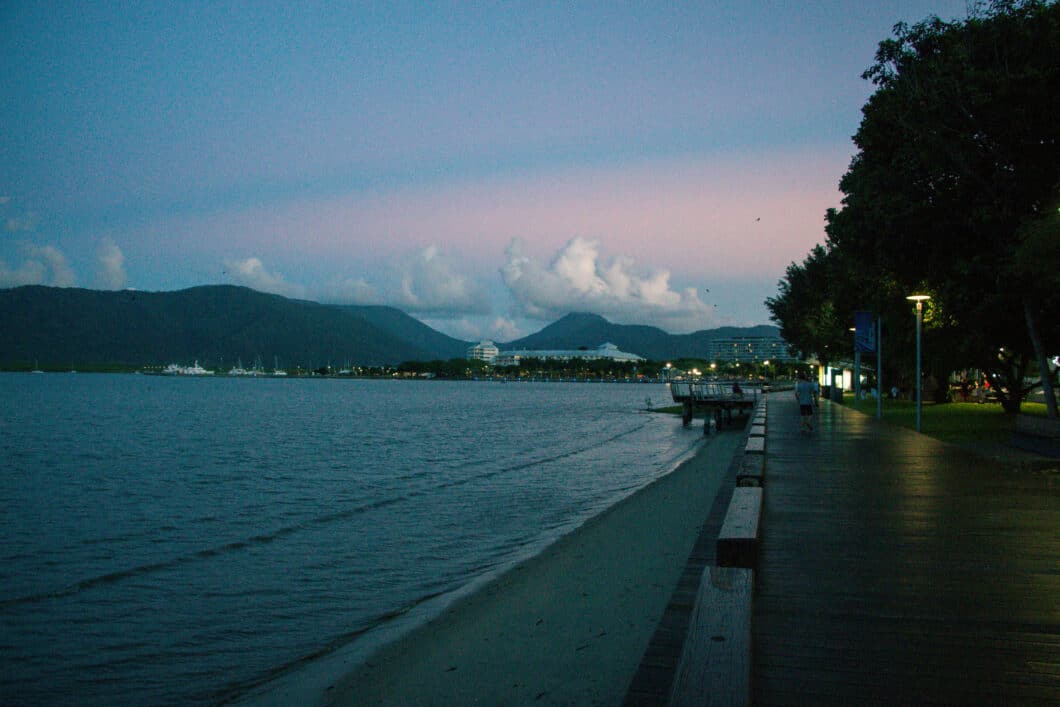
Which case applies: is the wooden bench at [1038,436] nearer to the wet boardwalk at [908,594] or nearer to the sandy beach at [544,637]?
the wet boardwalk at [908,594]

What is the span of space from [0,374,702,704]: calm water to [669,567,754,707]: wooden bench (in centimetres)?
444

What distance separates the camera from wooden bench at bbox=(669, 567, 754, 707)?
4.14 m

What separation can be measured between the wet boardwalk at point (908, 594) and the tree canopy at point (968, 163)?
28.1 ft

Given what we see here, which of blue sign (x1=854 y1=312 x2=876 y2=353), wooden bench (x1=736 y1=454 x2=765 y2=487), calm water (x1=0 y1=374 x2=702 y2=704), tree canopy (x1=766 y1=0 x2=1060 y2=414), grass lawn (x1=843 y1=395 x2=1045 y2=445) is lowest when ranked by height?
calm water (x1=0 y1=374 x2=702 y2=704)

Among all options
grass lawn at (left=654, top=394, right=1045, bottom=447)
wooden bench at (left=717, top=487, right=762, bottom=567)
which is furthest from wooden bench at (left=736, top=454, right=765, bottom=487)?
grass lawn at (left=654, top=394, right=1045, bottom=447)

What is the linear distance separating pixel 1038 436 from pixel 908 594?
1473 centimetres

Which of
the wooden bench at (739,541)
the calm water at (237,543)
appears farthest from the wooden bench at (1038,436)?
the wooden bench at (739,541)

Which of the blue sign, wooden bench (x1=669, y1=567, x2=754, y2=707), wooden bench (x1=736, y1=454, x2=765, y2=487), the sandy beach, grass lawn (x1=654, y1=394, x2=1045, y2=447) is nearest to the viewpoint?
wooden bench (x1=669, y1=567, x2=754, y2=707)

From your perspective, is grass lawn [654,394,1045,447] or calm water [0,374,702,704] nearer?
calm water [0,374,702,704]

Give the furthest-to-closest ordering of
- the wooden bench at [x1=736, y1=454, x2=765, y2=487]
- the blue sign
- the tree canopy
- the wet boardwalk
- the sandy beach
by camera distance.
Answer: the blue sign
the tree canopy
the wooden bench at [x1=736, y1=454, x2=765, y2=487]
the sandy beach
the wet boardwalk

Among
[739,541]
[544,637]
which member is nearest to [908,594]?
[739,541]

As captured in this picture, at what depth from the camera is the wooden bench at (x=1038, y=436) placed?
17.9 metres

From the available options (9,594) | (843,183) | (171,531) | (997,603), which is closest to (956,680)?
(997,603)

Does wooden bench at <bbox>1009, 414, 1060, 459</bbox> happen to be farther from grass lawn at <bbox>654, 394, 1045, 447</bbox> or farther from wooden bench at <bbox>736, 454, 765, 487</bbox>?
wooden bench at <bbox>736, 454, 765, 487</bbox>
